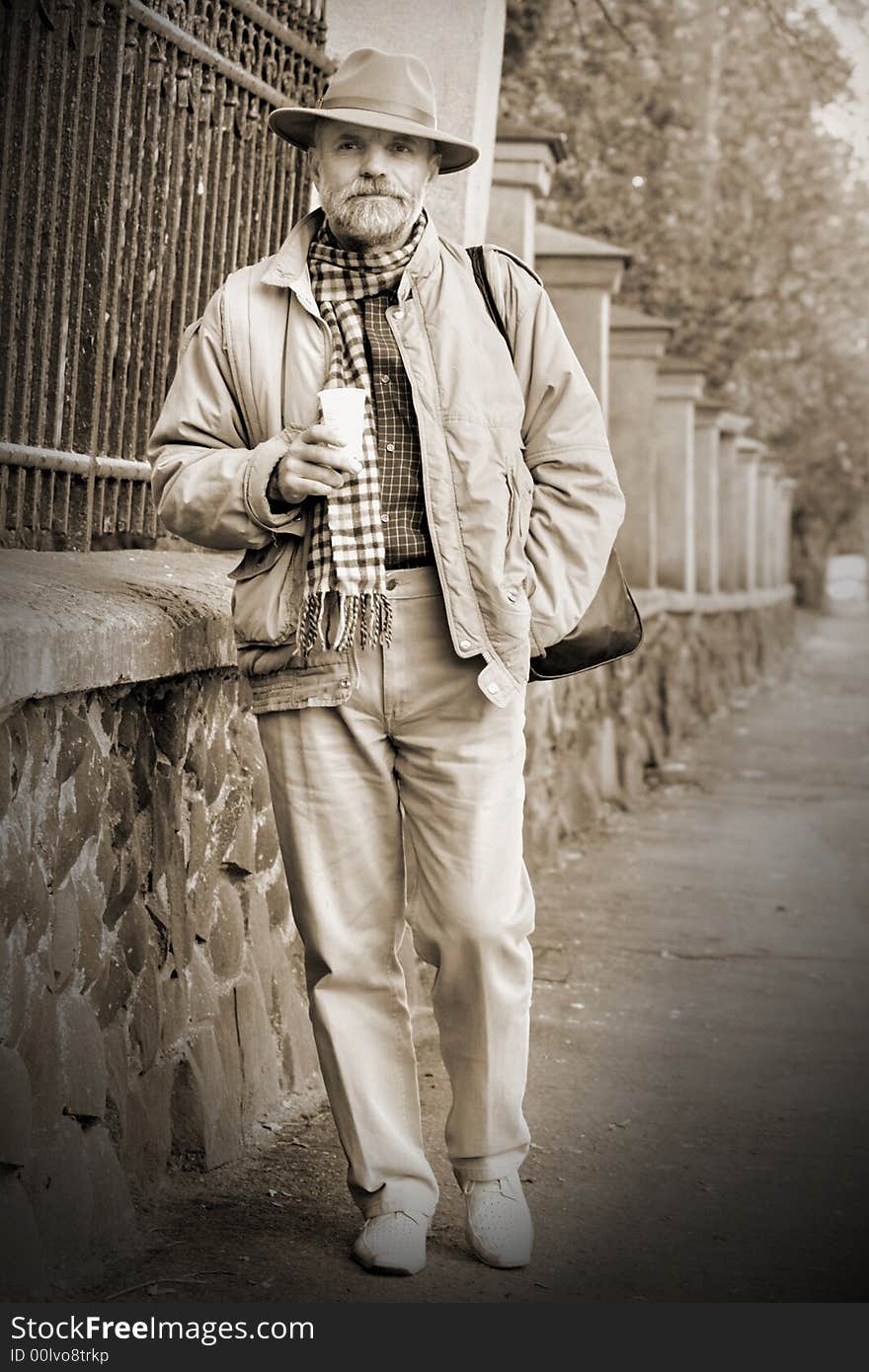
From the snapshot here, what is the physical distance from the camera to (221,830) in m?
4.61

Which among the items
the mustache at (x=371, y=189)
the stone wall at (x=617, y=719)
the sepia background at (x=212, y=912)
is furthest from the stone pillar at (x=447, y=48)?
the stone wall at (x=617, y=719)

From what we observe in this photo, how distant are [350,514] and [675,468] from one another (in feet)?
41.2

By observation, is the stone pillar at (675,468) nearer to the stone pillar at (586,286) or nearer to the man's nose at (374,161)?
the stone pillar at (586,286)

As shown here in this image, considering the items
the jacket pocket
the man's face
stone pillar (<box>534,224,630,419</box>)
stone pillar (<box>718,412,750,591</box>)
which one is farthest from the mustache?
stone pillar (<box>718,412,750,591</box>)

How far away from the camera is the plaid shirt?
3.60 m

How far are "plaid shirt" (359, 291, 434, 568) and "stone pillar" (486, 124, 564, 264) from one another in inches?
195

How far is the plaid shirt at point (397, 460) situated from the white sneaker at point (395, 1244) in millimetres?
1342

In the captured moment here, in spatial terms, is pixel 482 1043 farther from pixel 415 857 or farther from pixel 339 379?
pixel 339 379

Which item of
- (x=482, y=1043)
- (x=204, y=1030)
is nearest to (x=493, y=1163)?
(x=482, y=1043)

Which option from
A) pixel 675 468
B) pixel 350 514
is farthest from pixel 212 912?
pixel 675 468

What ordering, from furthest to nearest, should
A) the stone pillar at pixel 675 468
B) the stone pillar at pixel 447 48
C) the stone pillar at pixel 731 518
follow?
the stone pillar at pixel 731 518 < the stone pillar at pixel 675 468 < the stone pillar at pixel 447 48

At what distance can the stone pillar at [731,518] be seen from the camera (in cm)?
2241

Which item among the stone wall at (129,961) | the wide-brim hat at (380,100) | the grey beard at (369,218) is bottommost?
the stone wall at (129,961)

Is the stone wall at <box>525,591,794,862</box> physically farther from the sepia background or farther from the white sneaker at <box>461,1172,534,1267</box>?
the white sneaker at <box>461,1172,534,1267</box>
